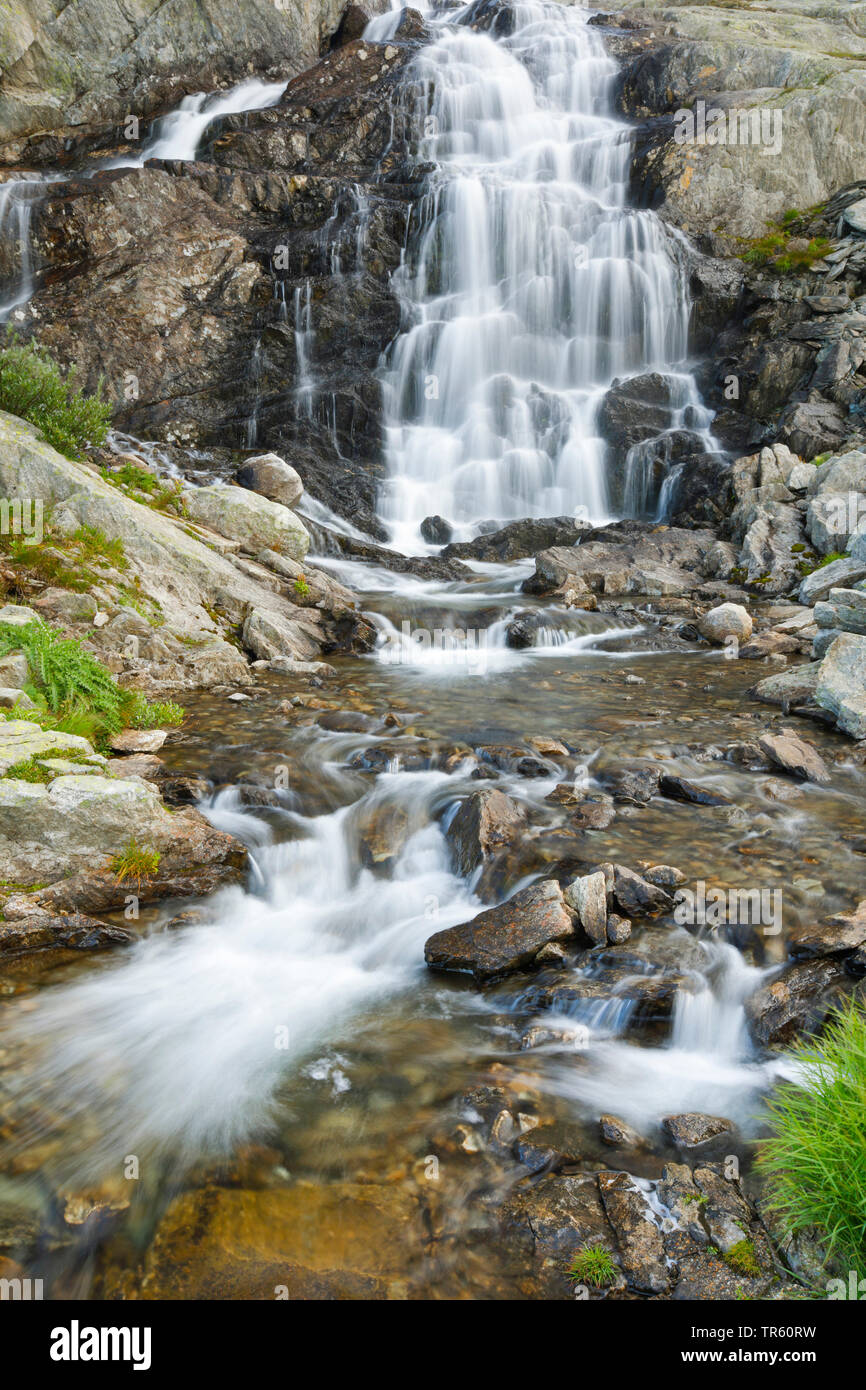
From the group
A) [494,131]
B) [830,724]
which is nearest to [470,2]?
[494,131]

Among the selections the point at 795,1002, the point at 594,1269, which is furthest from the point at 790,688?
the point at 594,1269

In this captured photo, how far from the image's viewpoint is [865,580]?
12375 mm

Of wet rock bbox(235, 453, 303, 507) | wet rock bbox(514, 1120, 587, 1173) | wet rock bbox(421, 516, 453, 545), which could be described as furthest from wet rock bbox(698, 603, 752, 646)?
wet rock bbox(514, 1120, 587, 1173)

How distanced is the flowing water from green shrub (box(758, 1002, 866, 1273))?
0.80 m

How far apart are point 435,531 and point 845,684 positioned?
515 inches

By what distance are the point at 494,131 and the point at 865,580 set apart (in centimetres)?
2801

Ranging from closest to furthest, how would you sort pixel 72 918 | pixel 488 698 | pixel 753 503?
pixel 72 918
pixel 488 698
pixel 753 503

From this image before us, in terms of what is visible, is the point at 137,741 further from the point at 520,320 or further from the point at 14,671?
the point at 520,320

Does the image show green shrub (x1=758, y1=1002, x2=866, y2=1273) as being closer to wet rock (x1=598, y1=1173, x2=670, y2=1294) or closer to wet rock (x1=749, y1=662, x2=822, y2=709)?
wet rock (x1=598, y1=1173, x2=670, y2=1294)

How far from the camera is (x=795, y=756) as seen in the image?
7.89 m

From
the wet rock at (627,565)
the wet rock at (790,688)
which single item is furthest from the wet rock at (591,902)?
the wet rock at (627,565)

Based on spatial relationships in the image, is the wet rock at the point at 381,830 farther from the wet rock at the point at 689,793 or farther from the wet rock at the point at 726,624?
the wet rock at the point at 726,624

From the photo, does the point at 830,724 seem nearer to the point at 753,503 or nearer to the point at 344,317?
the point at 753,503

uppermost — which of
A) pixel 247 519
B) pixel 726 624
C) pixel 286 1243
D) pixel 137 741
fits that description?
pixel 247 519
